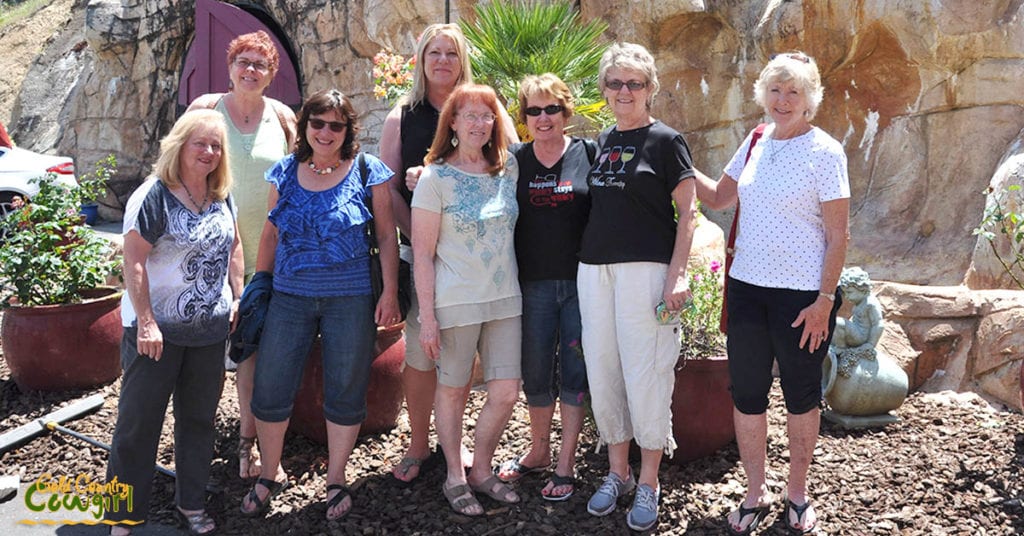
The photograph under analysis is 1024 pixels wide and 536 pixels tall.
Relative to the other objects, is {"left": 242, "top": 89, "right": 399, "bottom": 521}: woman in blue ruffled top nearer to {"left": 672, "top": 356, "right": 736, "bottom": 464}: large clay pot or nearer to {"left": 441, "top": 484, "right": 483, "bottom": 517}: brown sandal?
{"left": 441, "top": 484, "right": 483, "bottom": 517}: brown sandal

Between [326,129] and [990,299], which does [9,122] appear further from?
[990,299]

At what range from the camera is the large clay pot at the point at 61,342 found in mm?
4914

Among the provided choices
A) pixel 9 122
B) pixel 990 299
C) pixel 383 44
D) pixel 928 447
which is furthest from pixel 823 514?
pixel 9 122

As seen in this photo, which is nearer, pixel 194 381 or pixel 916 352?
pixel 194 381

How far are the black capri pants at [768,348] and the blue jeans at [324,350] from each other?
4.65 feet

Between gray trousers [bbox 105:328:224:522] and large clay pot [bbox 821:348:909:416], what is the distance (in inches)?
114

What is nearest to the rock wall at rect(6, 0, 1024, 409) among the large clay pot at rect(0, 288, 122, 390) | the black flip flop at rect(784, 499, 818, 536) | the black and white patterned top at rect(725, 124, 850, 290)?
the black flip flop at rect(784, 499, 818, 536)

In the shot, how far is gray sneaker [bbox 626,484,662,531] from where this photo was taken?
131 inches

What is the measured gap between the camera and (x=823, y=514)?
3518 millimetres

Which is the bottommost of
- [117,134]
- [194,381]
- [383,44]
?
[194,381]

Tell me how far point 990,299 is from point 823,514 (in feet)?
7.38

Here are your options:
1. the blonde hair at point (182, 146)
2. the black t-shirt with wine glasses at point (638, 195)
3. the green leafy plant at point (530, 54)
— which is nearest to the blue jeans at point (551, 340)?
the black t-shirt with wine glasses at point (638, 195)

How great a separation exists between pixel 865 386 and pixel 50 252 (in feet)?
14.9

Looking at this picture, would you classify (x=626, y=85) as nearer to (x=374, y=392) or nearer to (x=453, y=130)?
(x=453, y=130)
